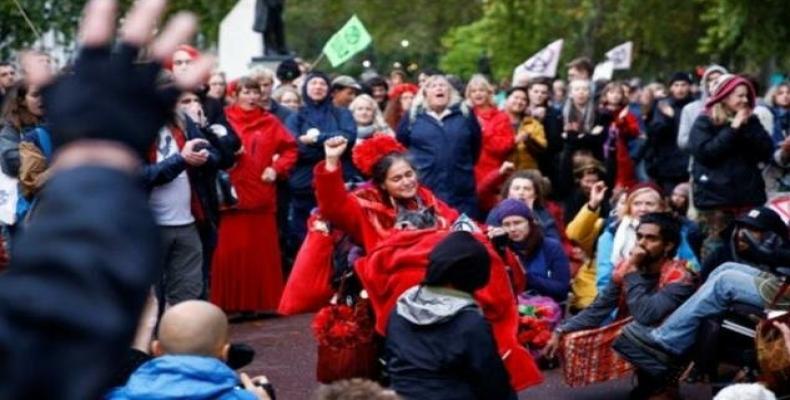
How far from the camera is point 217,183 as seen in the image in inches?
458

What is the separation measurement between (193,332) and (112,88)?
3.75 metres

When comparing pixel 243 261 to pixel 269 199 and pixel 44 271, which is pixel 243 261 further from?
pixel 44 271

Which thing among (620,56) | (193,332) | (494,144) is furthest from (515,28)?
(193,332)

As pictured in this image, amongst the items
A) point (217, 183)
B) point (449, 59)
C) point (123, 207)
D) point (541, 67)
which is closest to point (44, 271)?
point (123, 207)

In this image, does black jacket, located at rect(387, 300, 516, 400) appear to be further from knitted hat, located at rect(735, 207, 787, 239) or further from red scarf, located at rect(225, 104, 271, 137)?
red scarf, located at rect(225, 104, 271, 137)

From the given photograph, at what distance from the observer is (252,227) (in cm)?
1307

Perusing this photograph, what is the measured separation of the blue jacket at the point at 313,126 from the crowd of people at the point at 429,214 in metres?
0.02

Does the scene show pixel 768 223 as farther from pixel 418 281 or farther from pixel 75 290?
pixel 75 290

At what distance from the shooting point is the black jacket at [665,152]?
16844 millimetres

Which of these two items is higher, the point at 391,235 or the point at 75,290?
the point at 75,290

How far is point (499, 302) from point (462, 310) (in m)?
0.89

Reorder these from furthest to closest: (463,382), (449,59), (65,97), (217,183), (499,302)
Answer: (449,59) → (217,183) → (499,302) → (463,382) → (65,97)

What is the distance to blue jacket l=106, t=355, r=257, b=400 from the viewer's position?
500cm

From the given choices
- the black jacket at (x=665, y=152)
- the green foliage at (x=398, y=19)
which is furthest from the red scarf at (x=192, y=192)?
the green foliage at (x=398, y=19)
